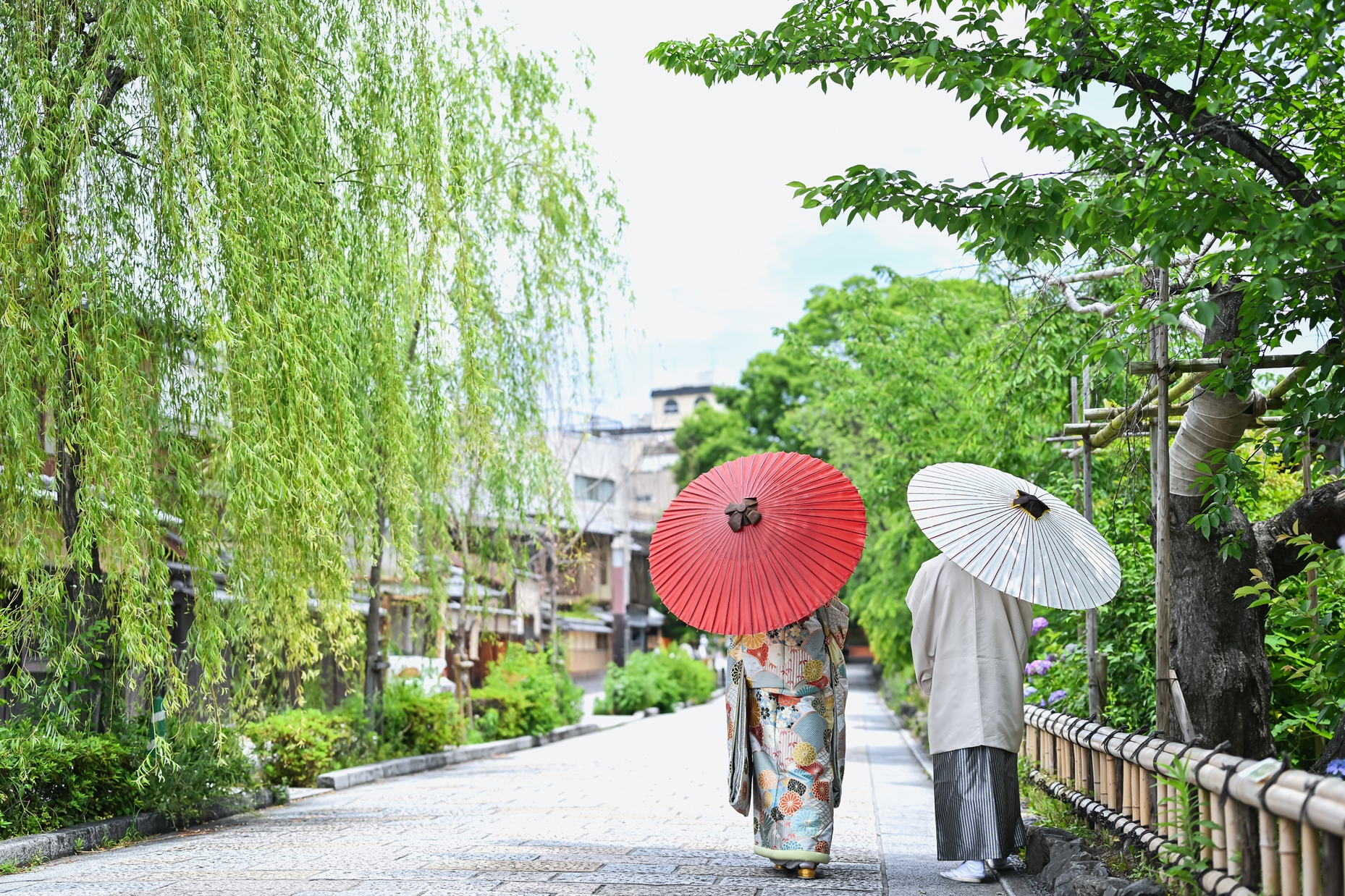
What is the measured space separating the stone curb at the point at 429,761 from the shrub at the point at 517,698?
8.8 inches

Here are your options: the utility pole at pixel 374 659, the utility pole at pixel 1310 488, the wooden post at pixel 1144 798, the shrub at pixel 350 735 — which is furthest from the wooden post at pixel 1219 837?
the utility pole at pixel 374 659

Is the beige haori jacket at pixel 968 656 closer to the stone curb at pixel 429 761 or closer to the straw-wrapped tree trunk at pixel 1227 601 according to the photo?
the straw-wrapped tree trunk at pixel 1227 601

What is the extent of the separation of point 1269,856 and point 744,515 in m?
3.20

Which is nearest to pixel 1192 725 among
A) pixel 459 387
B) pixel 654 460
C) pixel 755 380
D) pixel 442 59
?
pixel 459 387

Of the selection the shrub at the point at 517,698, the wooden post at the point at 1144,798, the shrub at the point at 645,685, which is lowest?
the shrub at the point at 645,685

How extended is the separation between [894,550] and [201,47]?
14672 millimetres

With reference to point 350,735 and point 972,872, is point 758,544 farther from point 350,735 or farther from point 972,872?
point 350,735

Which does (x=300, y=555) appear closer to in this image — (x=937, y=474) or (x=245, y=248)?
(x=245, y=248)

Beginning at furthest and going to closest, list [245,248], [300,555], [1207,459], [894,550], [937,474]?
[894,550] → [300,555] → [245,248] → [937,474] → [1207,459]

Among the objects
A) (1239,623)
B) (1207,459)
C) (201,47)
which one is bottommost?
(1239,623)

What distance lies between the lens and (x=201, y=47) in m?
7.98

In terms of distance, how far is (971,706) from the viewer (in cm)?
619

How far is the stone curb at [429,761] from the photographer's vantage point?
1255 centimetres

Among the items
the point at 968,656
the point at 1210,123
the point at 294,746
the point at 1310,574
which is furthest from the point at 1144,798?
the point at 294,746
